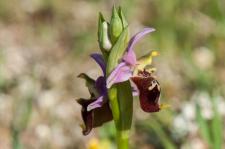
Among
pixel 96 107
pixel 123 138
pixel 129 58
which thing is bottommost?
pixel 123 138

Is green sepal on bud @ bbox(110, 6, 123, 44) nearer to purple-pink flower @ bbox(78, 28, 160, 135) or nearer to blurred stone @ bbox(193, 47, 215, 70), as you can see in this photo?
purple-pink flower @ bbox(78, 28, 160, 135)

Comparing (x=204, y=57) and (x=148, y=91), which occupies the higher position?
(x=148, y=91)

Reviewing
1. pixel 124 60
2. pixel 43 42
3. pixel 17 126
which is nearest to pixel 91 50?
pixel 43 42

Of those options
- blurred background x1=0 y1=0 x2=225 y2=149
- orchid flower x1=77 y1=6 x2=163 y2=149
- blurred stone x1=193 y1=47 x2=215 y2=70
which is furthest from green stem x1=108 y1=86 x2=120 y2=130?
blurred stone x1=193 y1=47 x2=215 y2=70

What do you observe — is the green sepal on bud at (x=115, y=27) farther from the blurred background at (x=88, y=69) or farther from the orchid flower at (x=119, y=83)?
the blurred background at (x=88, y=69)

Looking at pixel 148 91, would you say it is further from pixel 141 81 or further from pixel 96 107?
pixel 96 107

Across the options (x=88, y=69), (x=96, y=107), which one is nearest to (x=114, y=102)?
(x=96, y=107)

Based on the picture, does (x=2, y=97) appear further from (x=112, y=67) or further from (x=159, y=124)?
(x=112, y=67)

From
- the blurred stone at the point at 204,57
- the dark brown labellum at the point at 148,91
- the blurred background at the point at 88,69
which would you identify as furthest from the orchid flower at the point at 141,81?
the blurred stone at the point at 204,57
